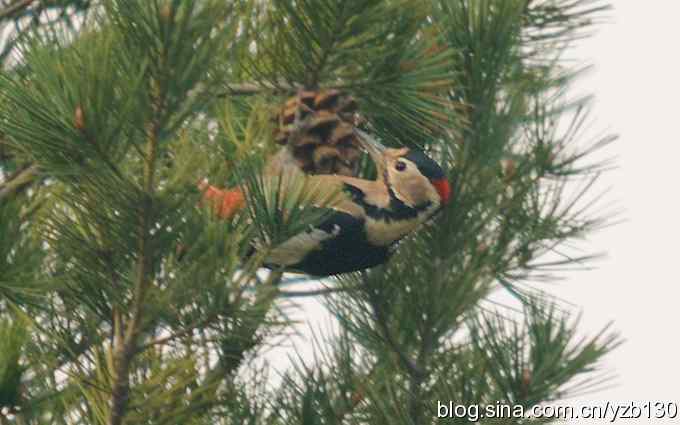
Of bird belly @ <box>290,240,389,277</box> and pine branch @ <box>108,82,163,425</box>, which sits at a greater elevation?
bird belly @ <box>290,240,389,277</box>

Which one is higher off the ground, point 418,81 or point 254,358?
point 418,81

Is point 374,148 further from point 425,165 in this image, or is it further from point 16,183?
point 16,183

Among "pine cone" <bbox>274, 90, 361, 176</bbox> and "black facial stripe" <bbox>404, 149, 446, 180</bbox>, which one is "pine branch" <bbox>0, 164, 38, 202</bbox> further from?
"black facial stripe" <bbox>404, 149, 446, 180</bbox>

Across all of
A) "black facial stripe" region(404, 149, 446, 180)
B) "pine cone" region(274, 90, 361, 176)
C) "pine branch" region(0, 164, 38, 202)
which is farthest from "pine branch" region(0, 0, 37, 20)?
"black facial stripe" region(404, 149, 446, 180)

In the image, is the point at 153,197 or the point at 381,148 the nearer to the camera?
the point at 153,197

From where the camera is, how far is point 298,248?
2.66 meters

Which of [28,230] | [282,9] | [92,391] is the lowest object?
[92,391]

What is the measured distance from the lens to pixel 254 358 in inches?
111

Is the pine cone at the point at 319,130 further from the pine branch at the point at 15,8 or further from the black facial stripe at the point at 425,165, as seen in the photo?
the pine branch at the point at 15,8

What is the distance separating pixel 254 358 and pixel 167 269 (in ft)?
2.33

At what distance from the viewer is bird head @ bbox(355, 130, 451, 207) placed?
2748 mm

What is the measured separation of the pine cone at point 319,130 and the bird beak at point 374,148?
0.02 metres

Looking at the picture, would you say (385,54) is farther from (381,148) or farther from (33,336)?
(33,336)

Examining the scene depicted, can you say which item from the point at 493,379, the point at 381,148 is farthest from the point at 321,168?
the point at 493,379
